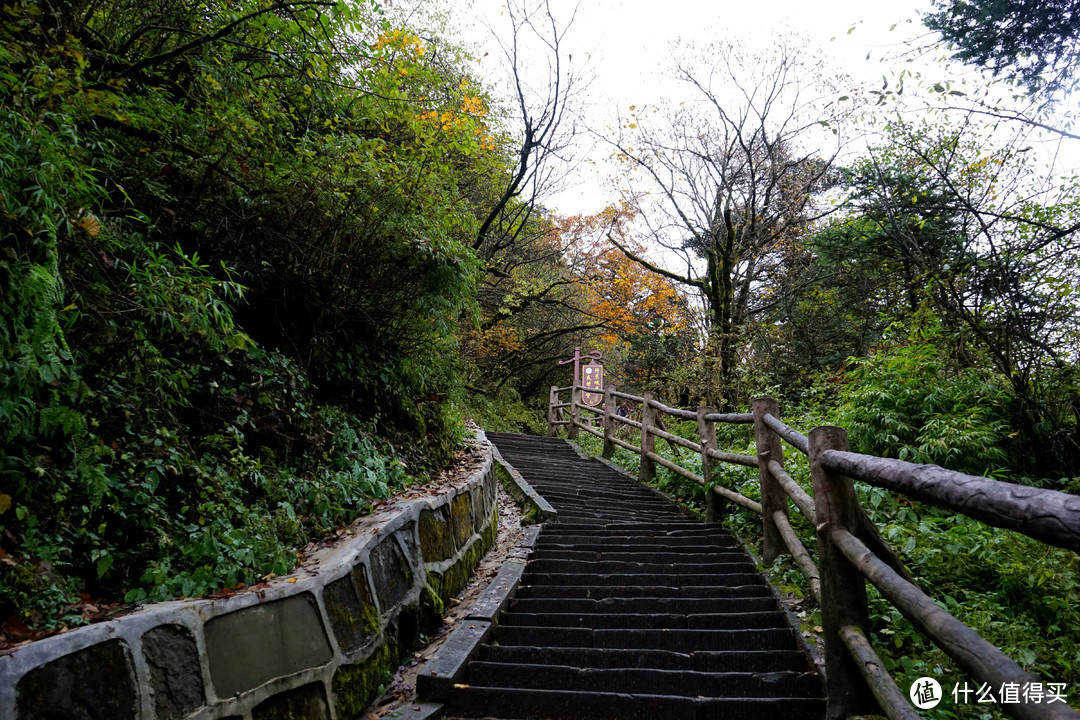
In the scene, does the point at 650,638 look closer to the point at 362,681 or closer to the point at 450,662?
the point at 450,662

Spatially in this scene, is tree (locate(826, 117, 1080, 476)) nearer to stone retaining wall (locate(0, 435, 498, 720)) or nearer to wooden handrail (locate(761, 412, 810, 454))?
wooden handrail (locate(761, 412, 810, 454))

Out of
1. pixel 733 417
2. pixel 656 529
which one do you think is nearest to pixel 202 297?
pixel 733 417

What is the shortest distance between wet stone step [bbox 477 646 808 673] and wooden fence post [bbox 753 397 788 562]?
125 cm

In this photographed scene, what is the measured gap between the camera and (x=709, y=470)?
5.79 metres

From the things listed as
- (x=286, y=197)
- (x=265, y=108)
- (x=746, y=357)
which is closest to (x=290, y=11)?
(x=265, y=108)

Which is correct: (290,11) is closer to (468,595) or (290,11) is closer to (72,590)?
(72,590)

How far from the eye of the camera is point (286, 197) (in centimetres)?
420

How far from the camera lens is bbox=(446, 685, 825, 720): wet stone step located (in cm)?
269

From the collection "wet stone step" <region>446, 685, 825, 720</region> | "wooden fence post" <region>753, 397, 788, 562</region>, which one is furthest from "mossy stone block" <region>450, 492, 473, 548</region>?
"wooden fence post" <region>753, 397, 788, 562</region>

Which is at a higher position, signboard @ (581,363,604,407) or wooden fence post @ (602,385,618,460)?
signboard @ (581,363,604,407)

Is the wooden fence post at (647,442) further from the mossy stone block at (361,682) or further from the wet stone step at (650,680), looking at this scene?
the mossy stone block at (361,682)

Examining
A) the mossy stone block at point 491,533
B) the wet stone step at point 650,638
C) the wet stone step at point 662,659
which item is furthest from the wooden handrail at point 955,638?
the mossy stone block at point 491,533

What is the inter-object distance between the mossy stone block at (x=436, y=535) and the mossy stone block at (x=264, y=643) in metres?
1.29

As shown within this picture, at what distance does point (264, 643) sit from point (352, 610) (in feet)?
1.92
